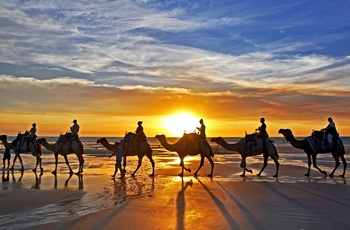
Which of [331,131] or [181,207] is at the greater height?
[331,131]

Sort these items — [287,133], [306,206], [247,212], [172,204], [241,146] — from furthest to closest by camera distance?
1. [287,133]
2. [241,146]
3. [172,204]
4. [306,206]
5. [247,212]

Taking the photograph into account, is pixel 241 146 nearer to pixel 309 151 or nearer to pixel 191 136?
pixel 191 136

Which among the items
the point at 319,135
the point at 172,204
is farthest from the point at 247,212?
the point at 319,135

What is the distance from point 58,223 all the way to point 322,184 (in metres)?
10.5

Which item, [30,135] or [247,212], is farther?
[30,135]

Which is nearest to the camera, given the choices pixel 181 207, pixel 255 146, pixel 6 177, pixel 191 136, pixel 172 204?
pixel 181 207

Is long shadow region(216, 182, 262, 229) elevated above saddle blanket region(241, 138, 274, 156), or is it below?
below

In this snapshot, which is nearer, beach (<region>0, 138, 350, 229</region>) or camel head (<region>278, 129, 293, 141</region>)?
beach (<region>0, 138, 350, 229</region>)

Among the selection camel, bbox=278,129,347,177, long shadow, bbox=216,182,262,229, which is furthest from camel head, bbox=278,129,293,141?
long shadow, bbox=216,182,262,229

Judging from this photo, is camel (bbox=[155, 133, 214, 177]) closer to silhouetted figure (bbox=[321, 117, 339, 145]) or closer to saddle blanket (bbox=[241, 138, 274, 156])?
saddle blanket (bbox=[241, 138, 274, 156])

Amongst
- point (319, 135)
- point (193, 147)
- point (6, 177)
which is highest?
point (319, 135)

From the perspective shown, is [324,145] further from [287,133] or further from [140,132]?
[140,132]

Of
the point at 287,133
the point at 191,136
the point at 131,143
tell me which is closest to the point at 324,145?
the point at 287,133

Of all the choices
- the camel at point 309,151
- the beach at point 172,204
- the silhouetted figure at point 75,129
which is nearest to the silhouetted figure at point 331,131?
the camel at point 309,151
